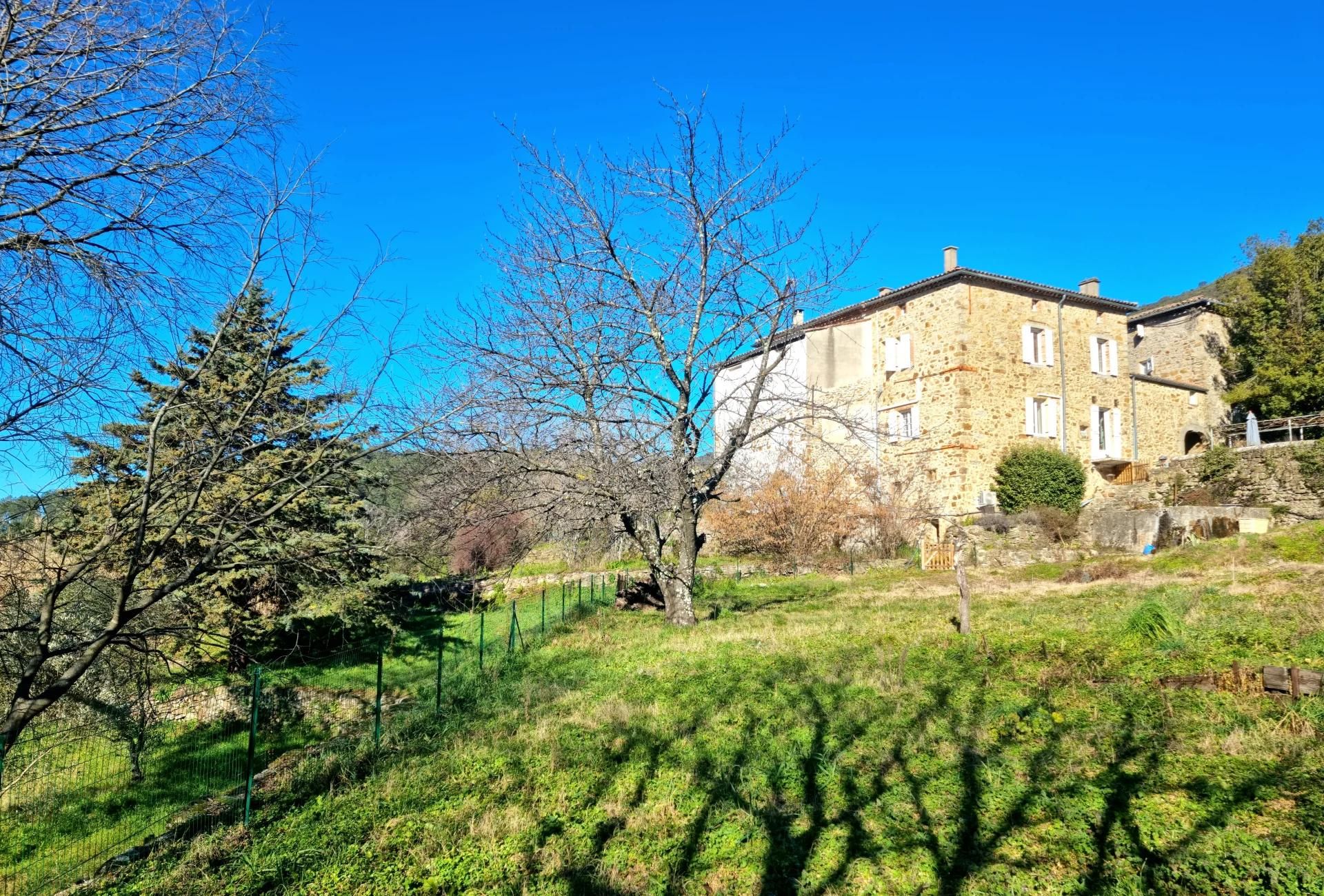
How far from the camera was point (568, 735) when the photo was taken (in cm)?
788

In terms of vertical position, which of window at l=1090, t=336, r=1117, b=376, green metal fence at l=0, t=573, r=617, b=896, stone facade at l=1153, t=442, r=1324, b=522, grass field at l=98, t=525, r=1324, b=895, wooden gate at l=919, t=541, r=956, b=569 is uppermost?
window at l=1090, t=336, r=1117, b=376

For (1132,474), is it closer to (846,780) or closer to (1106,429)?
(1106,429)

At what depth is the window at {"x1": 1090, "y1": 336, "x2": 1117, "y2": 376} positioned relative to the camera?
28.8m

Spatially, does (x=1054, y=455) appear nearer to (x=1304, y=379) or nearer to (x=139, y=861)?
(x=1304, y=379)

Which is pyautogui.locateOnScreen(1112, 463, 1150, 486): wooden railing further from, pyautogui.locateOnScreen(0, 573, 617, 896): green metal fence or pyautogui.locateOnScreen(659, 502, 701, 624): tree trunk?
pyautogui.locateOnScreen(0, 573, 617, 896): green metal fence

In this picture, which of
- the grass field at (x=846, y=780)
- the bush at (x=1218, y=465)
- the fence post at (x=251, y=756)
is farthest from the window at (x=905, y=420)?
the fence post at (x=251, y=756)

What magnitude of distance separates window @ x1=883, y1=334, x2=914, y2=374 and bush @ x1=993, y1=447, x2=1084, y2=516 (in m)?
4.73

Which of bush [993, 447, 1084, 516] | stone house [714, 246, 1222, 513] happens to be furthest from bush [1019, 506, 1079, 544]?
stone house [714, 246, 1222, 513]

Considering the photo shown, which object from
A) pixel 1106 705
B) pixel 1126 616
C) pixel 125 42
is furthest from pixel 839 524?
pixel 125 42

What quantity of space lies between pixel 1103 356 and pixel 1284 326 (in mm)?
7486

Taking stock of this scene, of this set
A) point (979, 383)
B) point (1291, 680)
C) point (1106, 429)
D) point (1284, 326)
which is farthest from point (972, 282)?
point (1291, 680)

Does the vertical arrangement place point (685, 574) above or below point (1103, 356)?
below

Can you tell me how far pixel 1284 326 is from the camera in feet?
97.9

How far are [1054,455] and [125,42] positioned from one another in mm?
27067
